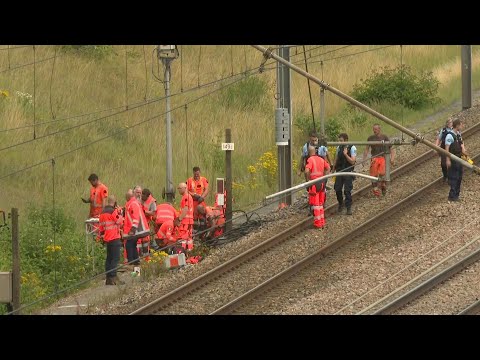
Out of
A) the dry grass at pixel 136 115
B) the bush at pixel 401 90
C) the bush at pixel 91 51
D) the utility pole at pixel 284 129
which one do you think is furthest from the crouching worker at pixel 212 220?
the bush at pixel 91 51

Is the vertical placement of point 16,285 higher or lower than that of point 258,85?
lower

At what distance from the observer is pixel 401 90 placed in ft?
112

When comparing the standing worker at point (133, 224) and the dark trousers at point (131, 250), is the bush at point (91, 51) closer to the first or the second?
the standing worker at point (133, 224)

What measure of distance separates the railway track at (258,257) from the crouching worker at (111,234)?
4.86 ft

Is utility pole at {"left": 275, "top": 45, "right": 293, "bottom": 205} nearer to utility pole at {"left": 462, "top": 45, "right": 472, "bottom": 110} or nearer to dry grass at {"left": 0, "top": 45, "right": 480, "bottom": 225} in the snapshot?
dry grass at {"left": 0, "top": 45, "right": 480, "bottom": 225}

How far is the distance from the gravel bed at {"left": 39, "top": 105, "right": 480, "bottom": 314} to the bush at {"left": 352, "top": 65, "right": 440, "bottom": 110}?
6.77m

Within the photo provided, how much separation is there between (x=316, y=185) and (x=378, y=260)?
250cm

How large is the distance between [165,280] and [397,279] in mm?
4130

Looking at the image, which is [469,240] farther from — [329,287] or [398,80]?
[398,80]

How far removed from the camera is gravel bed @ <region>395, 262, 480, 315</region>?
17.3m

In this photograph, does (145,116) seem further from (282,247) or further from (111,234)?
(111,234)
